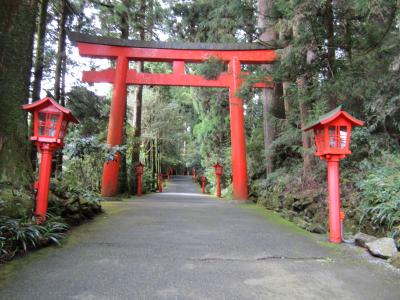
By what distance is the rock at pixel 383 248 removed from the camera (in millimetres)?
3547

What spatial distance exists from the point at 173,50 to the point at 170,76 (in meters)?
0.79

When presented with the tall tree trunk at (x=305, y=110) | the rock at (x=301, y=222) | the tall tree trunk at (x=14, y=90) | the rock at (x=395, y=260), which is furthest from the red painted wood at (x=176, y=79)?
the rock at (x=395, y=260)

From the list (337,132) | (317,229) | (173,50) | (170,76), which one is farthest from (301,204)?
(173,50)

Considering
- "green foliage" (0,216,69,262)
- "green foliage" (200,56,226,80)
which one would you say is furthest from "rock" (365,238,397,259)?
"green foliage" (200,56,226,80)

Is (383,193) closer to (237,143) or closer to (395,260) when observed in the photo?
(395,260)

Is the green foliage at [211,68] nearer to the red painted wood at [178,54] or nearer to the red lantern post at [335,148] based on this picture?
the red painted wood at [178,54]

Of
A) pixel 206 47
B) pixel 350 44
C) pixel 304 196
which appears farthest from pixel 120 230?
pixel 206 47

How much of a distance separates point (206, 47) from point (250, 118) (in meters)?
5.23

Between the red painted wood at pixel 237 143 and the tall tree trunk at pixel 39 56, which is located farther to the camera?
the red painted wood at pixel 237 143

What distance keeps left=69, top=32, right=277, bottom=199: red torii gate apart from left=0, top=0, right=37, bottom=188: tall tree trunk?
16.1 ft

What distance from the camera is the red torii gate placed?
9.33 m

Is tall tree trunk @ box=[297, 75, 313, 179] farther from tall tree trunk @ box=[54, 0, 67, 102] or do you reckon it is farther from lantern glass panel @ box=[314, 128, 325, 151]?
tall tree trunk @ box=[54, 0, 67, 102]

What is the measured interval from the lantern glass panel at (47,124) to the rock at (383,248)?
4.34 meters

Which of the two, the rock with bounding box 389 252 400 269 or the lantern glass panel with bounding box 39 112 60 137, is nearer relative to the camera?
the rock with bounding box 389 252 400 269
